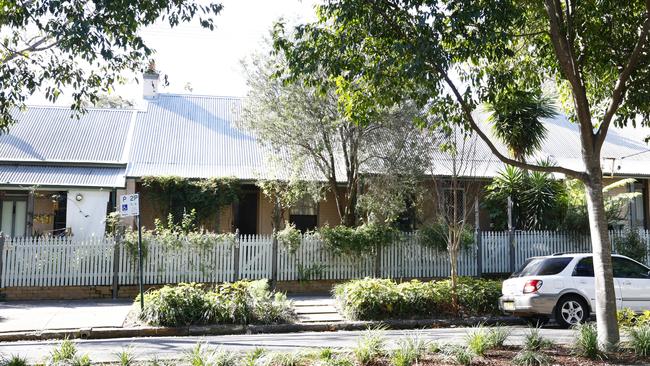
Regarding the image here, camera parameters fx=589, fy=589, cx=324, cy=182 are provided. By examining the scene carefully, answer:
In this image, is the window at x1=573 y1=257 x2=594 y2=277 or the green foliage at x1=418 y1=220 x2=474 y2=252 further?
the green foliage at x1=418 y1=220 x2=474 y2=252

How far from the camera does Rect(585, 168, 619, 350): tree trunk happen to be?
7602mm

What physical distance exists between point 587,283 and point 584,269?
305mm

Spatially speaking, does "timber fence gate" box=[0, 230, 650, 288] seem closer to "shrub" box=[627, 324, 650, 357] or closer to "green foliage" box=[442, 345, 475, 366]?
"green foliage" box=[442, 345, 475, 366]

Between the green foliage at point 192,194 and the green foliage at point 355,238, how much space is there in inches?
143

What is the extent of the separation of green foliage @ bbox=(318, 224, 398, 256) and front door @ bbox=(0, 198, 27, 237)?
9.72 m

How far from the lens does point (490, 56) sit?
30.5ft

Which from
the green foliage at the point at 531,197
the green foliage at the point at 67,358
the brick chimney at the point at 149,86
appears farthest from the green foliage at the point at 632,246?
the brick chimney at the point at 149,86

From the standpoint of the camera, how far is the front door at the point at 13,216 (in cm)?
1850

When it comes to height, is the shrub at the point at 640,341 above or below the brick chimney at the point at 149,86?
below

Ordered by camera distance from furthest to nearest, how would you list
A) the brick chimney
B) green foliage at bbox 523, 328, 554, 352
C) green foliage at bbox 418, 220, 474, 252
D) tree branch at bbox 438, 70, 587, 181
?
the brick chimney
green foliage at bbox 418, 220, 474, 252
tree branch at bbox 438, 70, 587, 181
green foliage at bbox 523, 328, 554, 352

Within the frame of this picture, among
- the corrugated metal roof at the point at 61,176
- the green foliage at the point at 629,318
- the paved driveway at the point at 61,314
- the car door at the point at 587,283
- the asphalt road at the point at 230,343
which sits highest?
the corrugated metal roof at the point at 61,176

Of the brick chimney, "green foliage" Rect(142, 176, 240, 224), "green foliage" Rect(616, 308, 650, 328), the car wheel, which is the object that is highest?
the brick chimney

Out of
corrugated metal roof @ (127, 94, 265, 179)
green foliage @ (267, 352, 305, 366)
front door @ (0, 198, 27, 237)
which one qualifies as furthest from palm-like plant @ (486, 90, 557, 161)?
front door @ (0, 198, 27, 237)

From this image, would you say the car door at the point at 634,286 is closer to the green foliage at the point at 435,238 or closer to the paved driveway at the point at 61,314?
the green foliage at the point at 435,238
